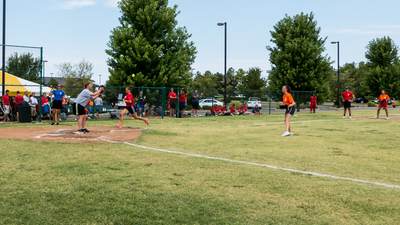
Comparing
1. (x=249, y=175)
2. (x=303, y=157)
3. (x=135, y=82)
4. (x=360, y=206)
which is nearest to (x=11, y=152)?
(x=249, y=175)

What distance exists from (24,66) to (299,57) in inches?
1051

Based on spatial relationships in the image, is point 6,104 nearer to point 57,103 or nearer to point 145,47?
point 57,103

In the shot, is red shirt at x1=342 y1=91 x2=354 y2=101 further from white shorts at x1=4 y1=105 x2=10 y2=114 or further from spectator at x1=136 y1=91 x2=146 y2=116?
white shorts at x1=4 y1=105 x2=10 y2=114

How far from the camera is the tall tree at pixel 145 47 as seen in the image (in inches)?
981

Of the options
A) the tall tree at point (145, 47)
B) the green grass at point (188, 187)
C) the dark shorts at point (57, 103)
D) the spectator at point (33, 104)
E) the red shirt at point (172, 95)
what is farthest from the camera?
the tall tree at point (145, 47)

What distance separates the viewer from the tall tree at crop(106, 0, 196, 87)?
81.7ft

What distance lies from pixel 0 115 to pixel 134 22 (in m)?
11.9

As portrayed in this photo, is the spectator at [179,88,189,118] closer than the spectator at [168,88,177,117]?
No

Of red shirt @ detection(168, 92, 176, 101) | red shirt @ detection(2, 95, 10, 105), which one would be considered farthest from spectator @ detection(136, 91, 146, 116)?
red shirt @ detection(2, 95, 10, 105)

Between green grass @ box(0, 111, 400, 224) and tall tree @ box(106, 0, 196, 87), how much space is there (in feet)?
55.0

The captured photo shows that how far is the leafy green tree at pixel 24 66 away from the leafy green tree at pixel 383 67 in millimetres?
46683

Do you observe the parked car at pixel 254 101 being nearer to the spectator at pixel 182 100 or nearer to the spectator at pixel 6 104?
the spectator at pixel 182 100

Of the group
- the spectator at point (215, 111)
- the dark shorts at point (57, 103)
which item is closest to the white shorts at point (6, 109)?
the dark shorts at point (57, 103)

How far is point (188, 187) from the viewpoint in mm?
5020
